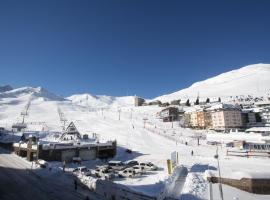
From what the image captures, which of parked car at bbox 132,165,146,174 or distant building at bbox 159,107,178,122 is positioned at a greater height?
distant building at bbox 159,107,178,122

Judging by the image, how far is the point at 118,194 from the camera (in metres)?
36.5

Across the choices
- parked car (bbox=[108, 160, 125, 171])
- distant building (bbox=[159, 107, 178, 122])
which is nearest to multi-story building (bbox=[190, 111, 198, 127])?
distant building (bbox=[159, 107, 178, 122])

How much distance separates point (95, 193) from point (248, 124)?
10932 centimetres

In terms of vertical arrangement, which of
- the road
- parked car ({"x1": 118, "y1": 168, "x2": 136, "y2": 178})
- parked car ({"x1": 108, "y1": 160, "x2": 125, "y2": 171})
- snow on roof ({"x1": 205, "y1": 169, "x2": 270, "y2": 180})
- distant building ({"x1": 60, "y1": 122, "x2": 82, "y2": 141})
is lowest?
parked car ({"x1": 118, "y1": 168, "x2": 136, "y2": 178})

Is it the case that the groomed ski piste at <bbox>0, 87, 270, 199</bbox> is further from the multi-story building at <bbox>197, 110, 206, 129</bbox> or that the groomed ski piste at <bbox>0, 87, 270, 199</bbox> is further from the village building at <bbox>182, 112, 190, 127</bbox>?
the multi-story building at <bbox>197, 110, 206, 129</bbox>

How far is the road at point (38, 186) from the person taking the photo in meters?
33.7

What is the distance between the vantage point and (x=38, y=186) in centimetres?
3931

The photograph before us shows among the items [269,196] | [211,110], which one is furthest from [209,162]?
[211,110]

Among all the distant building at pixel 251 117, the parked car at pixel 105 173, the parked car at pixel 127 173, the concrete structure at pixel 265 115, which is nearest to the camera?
the parked car at pixel 105 173

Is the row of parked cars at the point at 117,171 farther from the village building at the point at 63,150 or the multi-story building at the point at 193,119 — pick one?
the multi-story building at the point at 193,119

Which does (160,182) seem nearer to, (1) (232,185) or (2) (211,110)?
(1) (232,185)

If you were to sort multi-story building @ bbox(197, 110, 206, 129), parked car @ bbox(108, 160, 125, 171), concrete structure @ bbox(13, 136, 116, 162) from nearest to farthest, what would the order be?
parked car @ bbox(108, 160, 125, 171), concrete structure @ bbox(13, 136, 116, 162), multi-story building @ bbox(197, 110, 206, 129)

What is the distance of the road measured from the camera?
33719 millimetres

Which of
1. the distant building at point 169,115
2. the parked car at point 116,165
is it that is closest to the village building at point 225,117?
the distant building at point 169,115
